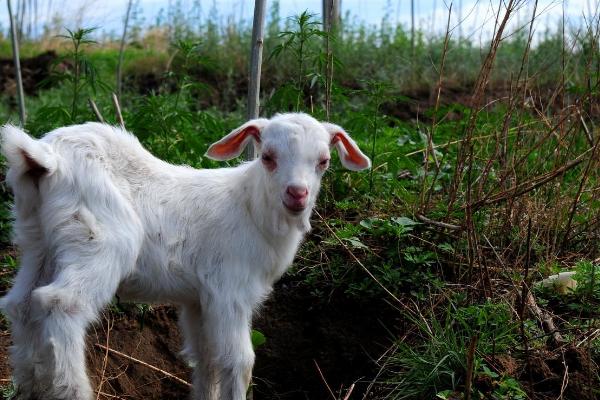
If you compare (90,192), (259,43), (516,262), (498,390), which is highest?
(259,43)

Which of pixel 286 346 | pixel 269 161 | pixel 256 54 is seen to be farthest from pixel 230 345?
pixel 256 54

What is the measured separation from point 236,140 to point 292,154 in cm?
48

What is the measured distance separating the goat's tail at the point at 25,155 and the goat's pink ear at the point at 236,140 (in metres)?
0.92

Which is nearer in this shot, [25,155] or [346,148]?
[25,155]

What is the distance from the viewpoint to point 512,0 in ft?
13.6

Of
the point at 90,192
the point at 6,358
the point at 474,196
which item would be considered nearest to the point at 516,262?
the point at 474,196

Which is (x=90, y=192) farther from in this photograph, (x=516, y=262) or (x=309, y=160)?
(x=516, y=262)

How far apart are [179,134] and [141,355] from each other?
1730 millimetres

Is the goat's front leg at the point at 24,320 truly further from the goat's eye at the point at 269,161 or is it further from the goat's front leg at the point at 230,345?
the goat's eye at the point at 269,161

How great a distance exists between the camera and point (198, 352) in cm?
404

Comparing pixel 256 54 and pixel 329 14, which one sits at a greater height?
pixel 329 14

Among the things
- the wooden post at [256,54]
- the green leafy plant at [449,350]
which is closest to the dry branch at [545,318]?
the green leafy plant at [449,350]

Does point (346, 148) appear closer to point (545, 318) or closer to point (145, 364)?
point (545, 318)

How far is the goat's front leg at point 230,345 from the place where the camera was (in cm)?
362
